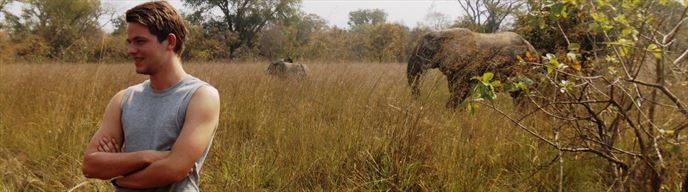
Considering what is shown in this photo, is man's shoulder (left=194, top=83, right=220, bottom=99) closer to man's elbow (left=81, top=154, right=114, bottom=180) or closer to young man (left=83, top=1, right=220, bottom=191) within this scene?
young man (left=83, top=1, right=220, bottom=191)

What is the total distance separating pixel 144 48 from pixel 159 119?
23cm

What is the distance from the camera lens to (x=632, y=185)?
92.8 inches

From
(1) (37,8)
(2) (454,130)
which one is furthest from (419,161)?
(1) (37,8)

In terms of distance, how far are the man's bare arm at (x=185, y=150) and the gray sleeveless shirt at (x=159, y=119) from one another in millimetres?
51

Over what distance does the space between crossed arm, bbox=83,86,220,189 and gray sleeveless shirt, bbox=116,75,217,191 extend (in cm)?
5

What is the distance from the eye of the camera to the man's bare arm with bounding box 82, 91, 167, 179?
1479mm

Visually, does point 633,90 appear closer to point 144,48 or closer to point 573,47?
point 573,47

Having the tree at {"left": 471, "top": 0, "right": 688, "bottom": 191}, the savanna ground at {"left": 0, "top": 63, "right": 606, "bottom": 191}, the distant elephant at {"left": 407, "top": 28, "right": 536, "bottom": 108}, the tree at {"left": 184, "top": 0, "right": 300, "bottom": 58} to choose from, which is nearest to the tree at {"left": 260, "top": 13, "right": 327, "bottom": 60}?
the tree at {"left": 184, "top": 0, "right": 300, "bottom": 58}

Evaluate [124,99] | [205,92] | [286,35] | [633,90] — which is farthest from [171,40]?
Result: [286,35]

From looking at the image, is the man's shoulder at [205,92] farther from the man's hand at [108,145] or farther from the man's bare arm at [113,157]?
the man's hand at [108,145]

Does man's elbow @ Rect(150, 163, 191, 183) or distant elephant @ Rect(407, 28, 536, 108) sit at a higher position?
distant elephant @ Rect(407, 28, 536, 108)

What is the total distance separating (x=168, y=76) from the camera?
62.0 inches

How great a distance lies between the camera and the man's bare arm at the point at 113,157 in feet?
4.85

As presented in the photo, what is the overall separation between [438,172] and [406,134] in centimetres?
30
